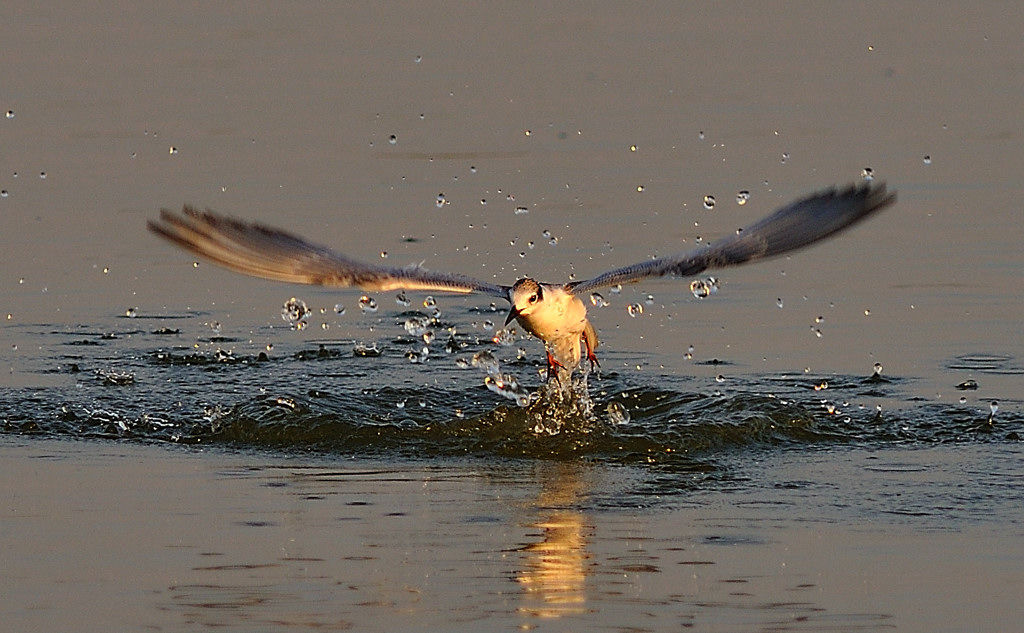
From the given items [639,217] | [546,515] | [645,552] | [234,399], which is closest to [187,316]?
[234,399]

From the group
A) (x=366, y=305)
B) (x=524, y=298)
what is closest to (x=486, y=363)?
(x=524, y=298)

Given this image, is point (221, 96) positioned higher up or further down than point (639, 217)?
higher up

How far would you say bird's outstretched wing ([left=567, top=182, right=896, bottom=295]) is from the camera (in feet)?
36.4

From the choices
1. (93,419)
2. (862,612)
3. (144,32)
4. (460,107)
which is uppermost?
(144,32)

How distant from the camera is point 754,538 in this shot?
27.1 ft

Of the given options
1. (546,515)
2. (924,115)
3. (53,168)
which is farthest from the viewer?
(924,115)

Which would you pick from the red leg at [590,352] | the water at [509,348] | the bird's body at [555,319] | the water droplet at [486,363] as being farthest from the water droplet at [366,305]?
the red leg at [590,352]

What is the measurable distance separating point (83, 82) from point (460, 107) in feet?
13.5

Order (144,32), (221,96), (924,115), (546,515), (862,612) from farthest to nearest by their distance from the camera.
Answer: (144,32) → (221,96) → (924,115) → (546,515) → (862,612)

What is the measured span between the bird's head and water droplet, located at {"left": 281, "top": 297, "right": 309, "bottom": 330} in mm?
2684

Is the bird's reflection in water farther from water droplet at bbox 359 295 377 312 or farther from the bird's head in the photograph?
water droplet at bbox 359 295 377 312

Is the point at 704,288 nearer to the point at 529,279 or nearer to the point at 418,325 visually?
the point at 418,325

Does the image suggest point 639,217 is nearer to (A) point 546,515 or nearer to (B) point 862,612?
(A) point 546,515

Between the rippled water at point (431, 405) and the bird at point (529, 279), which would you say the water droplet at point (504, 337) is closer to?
the rippled water at point (431, 405)
